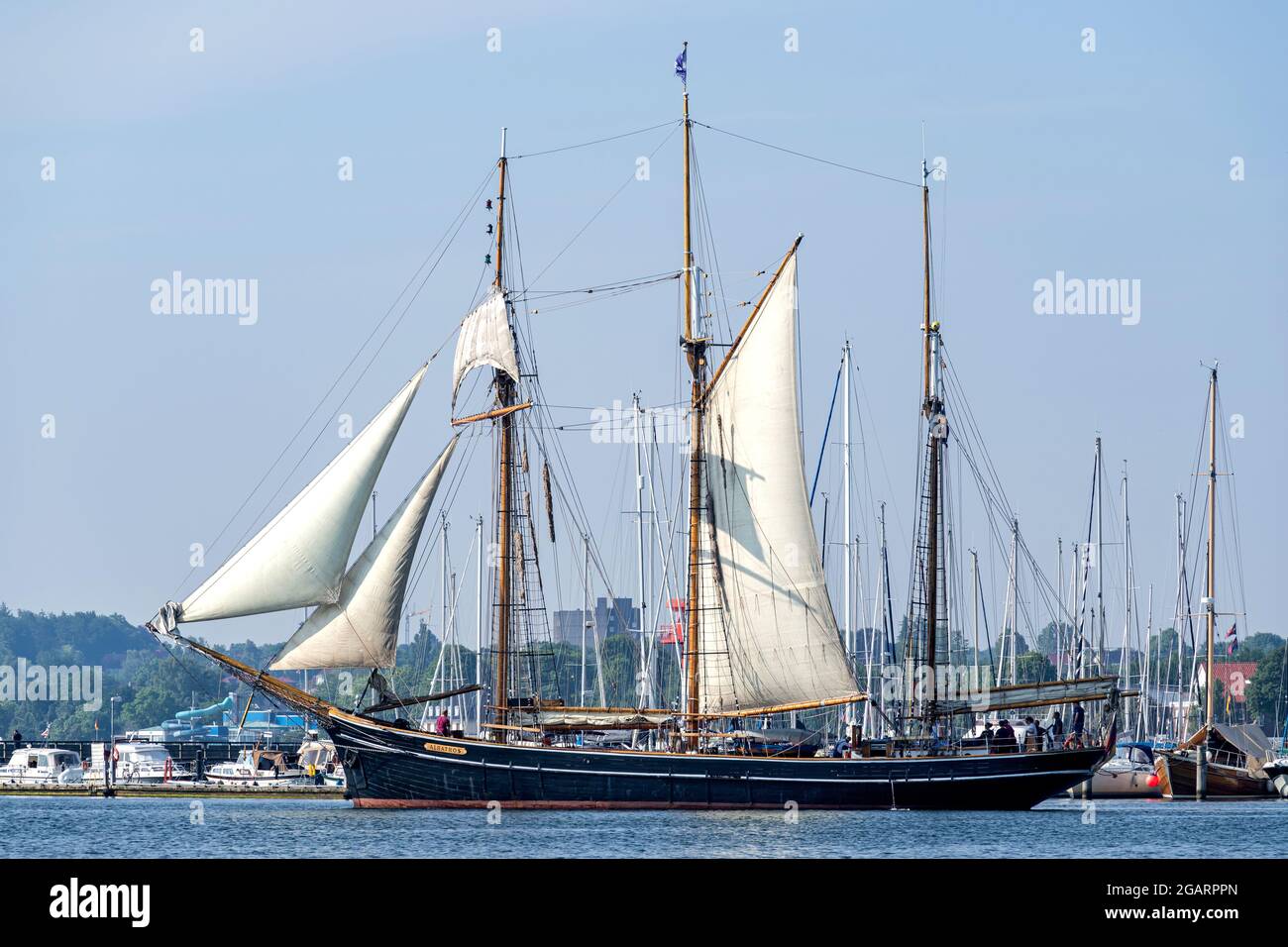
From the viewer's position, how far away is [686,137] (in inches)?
2685

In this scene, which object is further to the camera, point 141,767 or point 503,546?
point 141,767

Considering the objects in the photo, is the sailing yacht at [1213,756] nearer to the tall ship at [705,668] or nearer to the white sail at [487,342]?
the tall ship at [705,668]

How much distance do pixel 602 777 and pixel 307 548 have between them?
1284cm

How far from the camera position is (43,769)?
321ft

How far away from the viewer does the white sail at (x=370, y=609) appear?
62406mm

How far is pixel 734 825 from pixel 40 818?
87.8 ft

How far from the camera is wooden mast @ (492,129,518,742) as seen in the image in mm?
66500

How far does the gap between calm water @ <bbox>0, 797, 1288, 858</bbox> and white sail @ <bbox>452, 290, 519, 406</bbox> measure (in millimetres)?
15280

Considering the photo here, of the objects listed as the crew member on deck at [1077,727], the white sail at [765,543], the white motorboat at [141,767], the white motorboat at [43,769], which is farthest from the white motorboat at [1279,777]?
the white motorboat at [43,769]

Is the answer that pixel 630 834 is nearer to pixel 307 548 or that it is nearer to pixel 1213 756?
pixel 307 548

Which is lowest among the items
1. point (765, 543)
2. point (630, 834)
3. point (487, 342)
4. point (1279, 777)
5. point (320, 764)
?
point (1279, 777)

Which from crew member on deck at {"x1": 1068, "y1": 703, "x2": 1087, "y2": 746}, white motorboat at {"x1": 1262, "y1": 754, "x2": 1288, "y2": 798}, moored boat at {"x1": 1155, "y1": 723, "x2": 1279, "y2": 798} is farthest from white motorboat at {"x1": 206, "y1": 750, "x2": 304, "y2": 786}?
white motorboat at {"x1": 1262, "y1": 754, "x2": 1288, "y2": 798}

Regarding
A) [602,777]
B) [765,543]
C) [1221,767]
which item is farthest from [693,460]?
[1221,767]
